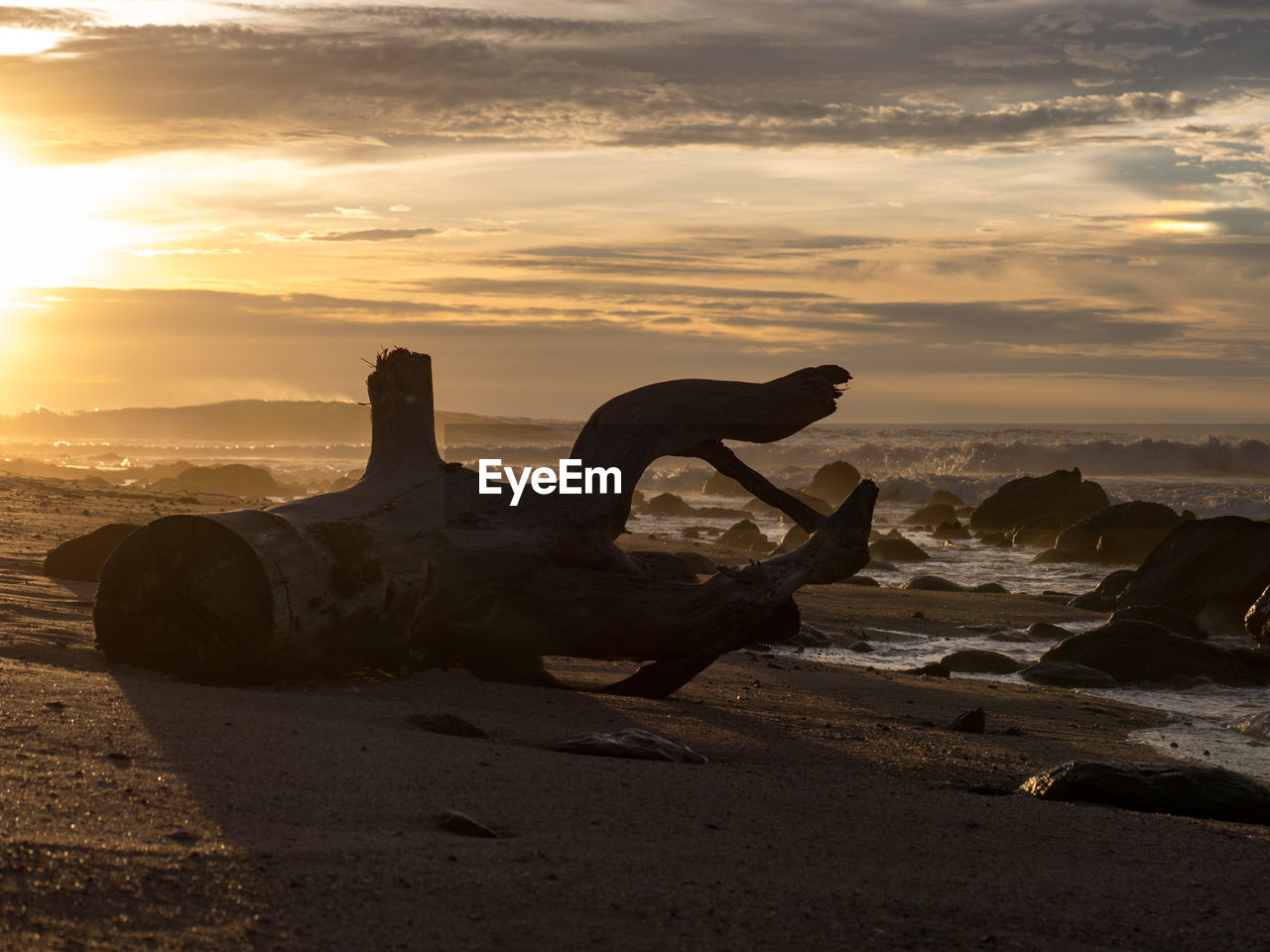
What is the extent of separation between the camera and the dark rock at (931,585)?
1497 cm

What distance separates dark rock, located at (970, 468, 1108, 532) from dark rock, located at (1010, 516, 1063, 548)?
1.57 meters

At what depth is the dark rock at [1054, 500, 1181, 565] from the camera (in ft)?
63.1

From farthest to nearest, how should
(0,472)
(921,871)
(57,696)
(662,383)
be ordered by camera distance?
(0,472) < (662,383) < (57,696) < (921,871)

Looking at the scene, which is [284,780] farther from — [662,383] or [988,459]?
[988,459]

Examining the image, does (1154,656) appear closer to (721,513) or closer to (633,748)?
(633,748)

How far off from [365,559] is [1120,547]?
630 inches

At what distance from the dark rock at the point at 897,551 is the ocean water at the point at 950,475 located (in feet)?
1.39

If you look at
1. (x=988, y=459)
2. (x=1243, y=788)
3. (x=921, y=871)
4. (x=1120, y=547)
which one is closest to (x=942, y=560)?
(x=1120, y=547)

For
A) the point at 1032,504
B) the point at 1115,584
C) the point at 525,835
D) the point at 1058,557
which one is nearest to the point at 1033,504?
the point at 1032,504

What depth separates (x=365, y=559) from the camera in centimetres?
596

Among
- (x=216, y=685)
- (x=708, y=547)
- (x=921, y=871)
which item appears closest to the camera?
(x=921, y=871)

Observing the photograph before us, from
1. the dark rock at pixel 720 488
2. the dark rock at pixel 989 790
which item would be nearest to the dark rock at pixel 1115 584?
the dark rock at pixel 989 790

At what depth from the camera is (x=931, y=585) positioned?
1505 centimetres

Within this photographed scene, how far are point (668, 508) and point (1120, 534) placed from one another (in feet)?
36.8
